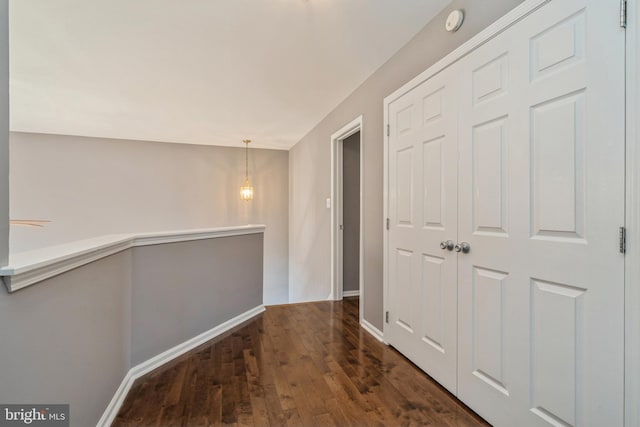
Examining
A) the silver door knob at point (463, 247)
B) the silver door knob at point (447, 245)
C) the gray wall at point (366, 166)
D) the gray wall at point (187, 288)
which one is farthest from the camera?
the gray wall at point (187, 288)

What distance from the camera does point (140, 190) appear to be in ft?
→ 17.3

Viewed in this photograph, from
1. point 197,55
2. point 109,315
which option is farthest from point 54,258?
point 197,55

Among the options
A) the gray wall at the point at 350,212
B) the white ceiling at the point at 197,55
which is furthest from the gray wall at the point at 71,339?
the gray wall at the point at 350,212

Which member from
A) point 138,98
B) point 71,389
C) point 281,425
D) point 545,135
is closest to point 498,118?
point 545,135

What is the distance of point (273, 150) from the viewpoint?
6.06 m

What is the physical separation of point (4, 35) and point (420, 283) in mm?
2268

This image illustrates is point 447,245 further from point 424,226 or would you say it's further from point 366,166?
point 366,166

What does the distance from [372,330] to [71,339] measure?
2.15 m

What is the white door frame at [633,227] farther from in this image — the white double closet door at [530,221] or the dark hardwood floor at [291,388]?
the dark hardwood floor at [291,388]

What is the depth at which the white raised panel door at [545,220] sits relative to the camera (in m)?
1.10

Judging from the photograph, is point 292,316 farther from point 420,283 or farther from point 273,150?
point 273,150

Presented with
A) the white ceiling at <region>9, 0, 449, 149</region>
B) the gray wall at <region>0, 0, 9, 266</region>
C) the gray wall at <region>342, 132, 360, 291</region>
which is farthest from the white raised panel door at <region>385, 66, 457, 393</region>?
the gray wall at <region>0, 0, 9, 266</region>

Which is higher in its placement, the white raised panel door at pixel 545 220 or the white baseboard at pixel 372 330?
the white raised panel door at pixel 545 220

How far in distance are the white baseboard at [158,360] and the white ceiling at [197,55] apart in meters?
2.28
